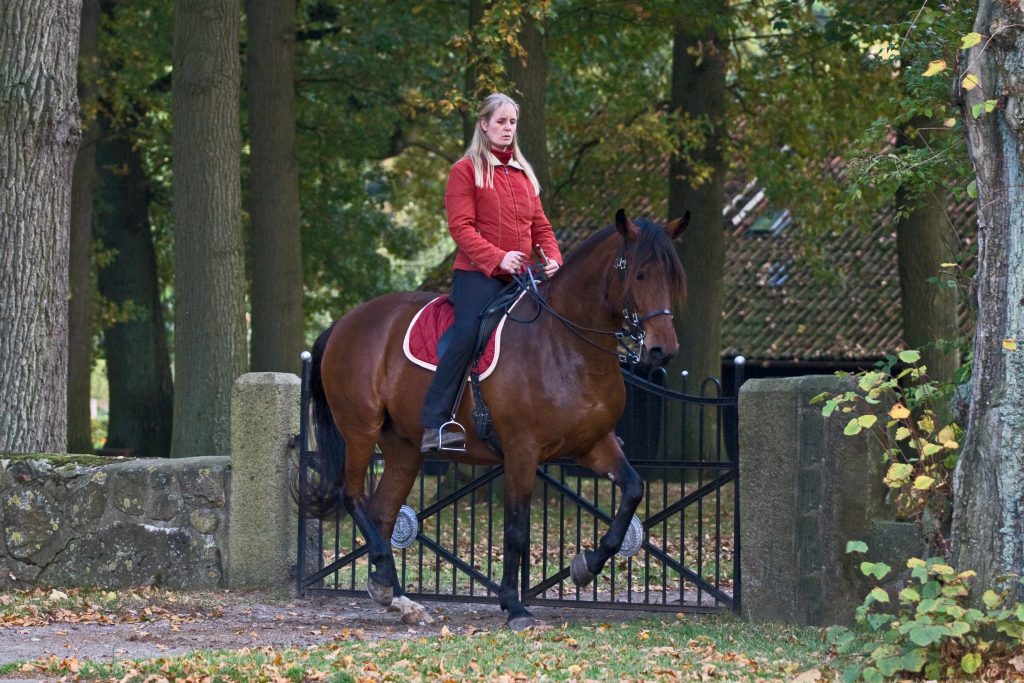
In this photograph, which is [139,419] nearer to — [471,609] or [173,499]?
[173,499]

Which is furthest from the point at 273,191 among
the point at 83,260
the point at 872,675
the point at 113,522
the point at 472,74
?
the point at 872,675

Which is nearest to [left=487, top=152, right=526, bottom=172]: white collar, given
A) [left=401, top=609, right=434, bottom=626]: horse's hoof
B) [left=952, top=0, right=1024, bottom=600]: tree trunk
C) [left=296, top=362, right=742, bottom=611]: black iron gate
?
[left=296, top=362, right=742, bottom=611]: black iron gate

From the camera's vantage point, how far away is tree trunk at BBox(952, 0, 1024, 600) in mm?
6332

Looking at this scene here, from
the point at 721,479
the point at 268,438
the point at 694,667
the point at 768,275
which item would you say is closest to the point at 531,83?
the point at 268,438

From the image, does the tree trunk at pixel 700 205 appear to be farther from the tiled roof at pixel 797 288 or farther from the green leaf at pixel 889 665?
the green leaf at pixel 889 665

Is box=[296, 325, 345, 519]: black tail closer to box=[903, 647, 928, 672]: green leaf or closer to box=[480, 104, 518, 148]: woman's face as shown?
box=[480, 104, 518, 148]: woman's face

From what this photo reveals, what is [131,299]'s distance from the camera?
888 inches

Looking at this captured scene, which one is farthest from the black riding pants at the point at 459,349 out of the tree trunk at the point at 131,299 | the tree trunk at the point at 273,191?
the tree trunk at the point at 131,299

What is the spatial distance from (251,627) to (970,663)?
4.45 m

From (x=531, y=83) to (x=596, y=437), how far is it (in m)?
8.00

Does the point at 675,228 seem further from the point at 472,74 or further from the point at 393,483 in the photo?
the point at 472,74

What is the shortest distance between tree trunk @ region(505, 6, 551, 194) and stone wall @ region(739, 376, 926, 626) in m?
7.19

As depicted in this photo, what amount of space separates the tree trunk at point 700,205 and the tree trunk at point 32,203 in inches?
387

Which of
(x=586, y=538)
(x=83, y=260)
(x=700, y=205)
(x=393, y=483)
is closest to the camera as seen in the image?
(x=393, y=483)
